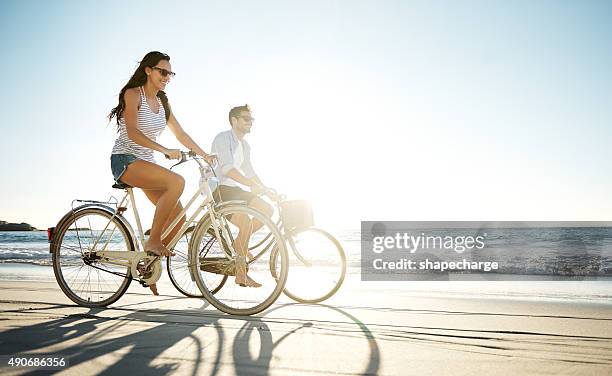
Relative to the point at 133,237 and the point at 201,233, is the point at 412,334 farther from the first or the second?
the point at 133,237

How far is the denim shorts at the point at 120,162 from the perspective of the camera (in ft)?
12.6

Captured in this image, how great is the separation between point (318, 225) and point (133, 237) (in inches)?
69.2

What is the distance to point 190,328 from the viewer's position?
9.50 ft

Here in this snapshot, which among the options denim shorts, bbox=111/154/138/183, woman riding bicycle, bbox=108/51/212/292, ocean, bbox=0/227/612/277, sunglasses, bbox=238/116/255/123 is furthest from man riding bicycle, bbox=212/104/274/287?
ocean, bbox=0/227/612/277

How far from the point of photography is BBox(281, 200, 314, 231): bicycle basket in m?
4.43

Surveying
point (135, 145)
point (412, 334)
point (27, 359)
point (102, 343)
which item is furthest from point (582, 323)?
point (135, 145)

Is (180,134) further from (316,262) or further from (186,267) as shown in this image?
(316,262)

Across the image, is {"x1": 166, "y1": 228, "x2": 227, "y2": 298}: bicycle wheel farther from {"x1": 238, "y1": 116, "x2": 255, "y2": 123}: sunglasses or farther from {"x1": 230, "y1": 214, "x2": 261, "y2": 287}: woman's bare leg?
{"x1": 238, "y1": 116, "x2": 255, "y2": 123}: sunglasses

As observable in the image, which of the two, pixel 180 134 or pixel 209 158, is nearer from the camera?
pixel 209 158

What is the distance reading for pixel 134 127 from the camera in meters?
3.72

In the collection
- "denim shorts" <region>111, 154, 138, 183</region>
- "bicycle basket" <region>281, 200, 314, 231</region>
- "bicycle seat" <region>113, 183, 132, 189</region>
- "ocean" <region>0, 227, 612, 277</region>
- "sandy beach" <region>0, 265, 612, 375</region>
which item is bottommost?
"ocean" <region>0, 227, 612, 277</region>

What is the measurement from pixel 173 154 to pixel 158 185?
11.9 inches


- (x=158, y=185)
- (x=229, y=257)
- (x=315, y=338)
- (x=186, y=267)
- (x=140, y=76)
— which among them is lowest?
(x=315, y=338)

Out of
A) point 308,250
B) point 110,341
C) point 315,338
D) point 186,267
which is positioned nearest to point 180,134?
point 186,267
